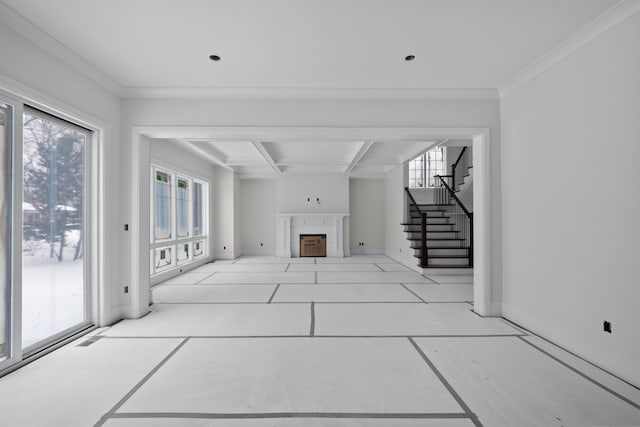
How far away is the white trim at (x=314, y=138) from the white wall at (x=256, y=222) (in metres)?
6.04

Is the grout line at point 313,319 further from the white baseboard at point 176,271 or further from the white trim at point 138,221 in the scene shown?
the white baseboard at point 176,271

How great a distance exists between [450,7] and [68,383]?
4.10 metres

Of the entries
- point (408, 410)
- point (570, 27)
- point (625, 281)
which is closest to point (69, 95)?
point (408, 410)

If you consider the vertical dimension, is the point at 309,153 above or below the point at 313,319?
above

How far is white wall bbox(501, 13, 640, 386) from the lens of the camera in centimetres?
220

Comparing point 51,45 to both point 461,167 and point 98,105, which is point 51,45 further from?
point 461,167

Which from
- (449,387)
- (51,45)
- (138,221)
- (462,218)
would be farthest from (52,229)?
(462,218)

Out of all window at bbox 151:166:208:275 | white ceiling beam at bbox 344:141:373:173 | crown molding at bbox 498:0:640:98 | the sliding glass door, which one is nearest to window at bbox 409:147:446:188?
white ceiling beam at bbox 344:141:373:173

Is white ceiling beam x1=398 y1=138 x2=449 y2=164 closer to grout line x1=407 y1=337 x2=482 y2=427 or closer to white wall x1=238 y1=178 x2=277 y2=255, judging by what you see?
grout line x1=407 y1=337 x2=482 y2=427

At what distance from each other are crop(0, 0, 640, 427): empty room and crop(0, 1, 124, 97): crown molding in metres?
0.02

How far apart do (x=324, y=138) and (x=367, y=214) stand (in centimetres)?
655

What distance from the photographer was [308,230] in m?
9.52

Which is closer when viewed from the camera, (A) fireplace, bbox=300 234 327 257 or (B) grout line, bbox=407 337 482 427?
(B) grout line, bbox=407 337 482 427

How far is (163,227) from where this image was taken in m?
6.03
